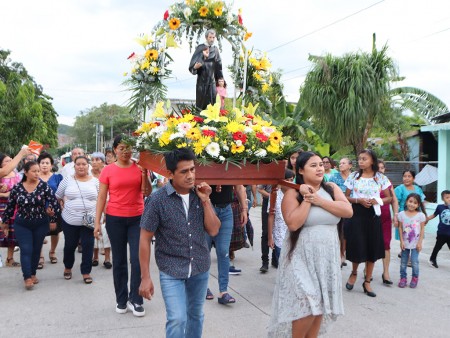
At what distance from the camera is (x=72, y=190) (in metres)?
6.32

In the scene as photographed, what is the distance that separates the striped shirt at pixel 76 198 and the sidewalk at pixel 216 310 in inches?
35.2

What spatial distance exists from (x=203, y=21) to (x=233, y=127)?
175cm

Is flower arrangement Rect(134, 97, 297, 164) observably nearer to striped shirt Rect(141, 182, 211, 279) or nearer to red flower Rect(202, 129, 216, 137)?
red flower Rect(202, 129, 216, 137)

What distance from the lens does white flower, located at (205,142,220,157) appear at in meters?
3.40

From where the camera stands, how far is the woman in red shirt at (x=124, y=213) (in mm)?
4695

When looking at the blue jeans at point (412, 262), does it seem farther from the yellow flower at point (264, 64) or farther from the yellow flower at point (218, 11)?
the yellow flower at point (218, 11)

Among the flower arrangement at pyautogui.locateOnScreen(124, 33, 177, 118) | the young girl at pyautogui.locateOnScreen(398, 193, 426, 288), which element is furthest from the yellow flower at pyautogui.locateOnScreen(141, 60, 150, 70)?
the young girl at pyautogui.locateOnScreen(398, 193, 426, 288)

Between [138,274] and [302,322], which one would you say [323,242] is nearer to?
[302,322]

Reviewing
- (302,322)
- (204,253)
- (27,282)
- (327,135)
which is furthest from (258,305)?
(327,135)

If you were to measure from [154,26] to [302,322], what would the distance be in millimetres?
3428

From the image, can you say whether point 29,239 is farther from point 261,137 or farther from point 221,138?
point 261,137

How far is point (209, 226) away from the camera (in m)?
3.17

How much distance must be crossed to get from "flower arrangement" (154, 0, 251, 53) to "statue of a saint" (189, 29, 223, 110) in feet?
0.49

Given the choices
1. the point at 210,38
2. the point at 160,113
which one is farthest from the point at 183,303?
the point at 210,38
